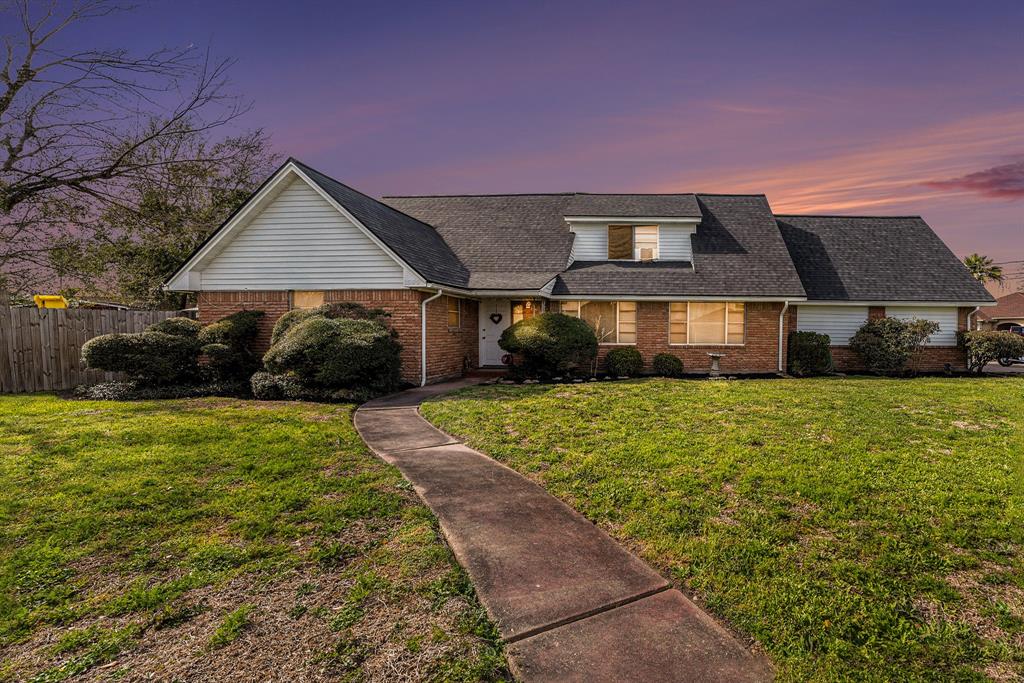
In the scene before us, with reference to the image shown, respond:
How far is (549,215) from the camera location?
19578 mm

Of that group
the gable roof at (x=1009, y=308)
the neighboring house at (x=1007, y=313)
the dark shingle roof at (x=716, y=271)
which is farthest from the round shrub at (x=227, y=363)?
the gable roof at (x=1009, y=308)

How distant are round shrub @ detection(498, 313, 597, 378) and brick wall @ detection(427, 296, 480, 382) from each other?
168cm

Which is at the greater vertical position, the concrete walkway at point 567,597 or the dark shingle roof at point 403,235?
the dark shingle roof at point 403,235

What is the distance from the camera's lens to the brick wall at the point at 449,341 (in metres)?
14.0

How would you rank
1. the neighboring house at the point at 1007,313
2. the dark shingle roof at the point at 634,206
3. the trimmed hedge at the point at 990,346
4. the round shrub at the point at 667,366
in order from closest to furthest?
the round shrub at the point at 667,366, the trimmed hedge at the point at 990,346, the dark shingle roof at the point at 634,206, the neighboring house at the point at 1007,313

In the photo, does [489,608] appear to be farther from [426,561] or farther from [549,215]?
[549,215]

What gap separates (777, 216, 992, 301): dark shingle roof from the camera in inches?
699

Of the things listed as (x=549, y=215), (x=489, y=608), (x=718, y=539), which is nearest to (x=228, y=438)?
(x=489, y=608)

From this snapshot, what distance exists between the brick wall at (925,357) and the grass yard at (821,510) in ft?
26.8

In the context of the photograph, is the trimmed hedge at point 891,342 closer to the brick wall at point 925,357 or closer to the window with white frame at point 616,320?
the brick wall at point 925,357

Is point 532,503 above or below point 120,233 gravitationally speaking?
below

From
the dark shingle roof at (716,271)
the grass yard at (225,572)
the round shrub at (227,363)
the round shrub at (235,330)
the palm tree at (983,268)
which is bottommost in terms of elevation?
the grass yard at (225,572)

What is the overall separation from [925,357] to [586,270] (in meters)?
12.1

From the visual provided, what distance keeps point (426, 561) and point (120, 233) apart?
491 inches
